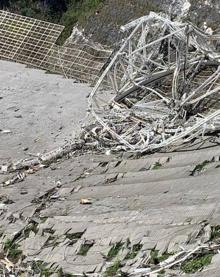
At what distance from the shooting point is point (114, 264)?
20.2 ft

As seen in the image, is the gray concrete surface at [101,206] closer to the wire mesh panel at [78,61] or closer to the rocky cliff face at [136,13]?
the wire mesh panel at [78,61]

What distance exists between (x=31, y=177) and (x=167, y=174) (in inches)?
83.7

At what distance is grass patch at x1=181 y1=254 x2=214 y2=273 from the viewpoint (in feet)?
18.2

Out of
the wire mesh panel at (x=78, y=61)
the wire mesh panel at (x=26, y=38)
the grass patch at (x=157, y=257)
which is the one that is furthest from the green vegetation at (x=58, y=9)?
the grass patch at (x=157, y=257)

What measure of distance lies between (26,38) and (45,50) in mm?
709

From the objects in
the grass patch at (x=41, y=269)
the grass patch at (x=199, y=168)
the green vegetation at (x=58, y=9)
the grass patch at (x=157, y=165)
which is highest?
the grass patch at (x=199, y=168)

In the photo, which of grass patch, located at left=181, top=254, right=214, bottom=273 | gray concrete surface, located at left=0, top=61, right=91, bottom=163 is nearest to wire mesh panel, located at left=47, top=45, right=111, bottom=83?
gray concrete surface, located at left=0, top=61, right=91, bottom=163

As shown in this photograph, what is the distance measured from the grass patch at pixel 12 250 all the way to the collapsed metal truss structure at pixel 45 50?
575cm

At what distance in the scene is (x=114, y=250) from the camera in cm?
639

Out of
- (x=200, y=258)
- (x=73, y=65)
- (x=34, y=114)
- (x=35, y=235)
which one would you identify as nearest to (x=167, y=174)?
(x=35, y=235)

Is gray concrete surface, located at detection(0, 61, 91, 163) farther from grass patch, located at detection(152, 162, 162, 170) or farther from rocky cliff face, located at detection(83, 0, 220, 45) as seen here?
grass patch, located at detection(152, 162, 162, 170)

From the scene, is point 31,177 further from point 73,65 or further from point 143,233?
point 73,65

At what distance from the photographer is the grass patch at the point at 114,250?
249 inches

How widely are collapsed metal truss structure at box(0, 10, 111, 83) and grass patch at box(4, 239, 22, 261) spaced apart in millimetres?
5751
